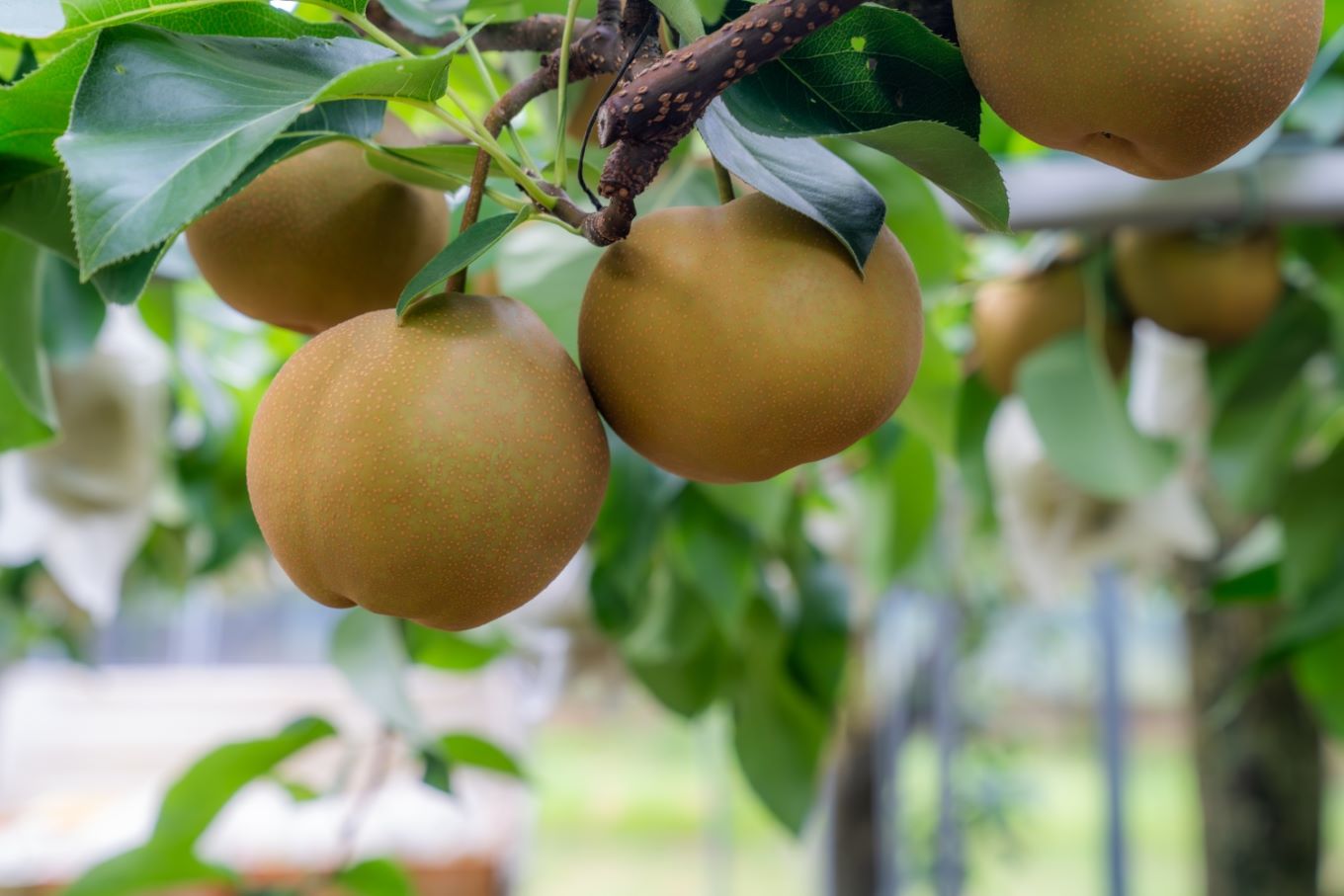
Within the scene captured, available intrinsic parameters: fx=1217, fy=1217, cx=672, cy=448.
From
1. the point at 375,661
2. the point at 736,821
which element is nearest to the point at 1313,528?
the point at 375,661

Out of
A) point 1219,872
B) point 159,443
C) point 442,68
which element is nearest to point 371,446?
point 442,68

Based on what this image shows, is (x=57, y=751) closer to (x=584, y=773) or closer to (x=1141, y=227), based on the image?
(x=584, y=773)

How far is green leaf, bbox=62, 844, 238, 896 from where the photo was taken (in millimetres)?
706

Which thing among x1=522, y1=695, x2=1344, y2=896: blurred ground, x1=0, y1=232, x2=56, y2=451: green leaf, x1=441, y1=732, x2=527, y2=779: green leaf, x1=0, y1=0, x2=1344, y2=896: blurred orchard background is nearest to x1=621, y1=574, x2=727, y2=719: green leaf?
x1=0, y1=0, x2=1344, y2=896: blurred orchard background

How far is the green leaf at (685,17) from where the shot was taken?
24 centimetres

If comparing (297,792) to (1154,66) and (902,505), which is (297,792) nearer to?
(902,505)

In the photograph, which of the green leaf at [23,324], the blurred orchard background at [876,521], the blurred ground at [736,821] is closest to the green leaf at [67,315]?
the blurred orchard background at [876,521]

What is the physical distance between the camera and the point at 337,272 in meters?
0.30

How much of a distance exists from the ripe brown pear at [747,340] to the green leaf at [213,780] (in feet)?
1.72

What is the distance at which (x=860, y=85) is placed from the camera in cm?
26

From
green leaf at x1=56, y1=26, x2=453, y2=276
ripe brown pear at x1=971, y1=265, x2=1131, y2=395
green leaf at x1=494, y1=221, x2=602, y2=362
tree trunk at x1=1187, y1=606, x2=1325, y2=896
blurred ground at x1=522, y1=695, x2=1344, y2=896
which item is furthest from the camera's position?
blurred ground at x1=522, y1=695, x2=1344, y2=896

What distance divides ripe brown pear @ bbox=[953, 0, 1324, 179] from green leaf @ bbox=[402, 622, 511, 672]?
2.18 ft

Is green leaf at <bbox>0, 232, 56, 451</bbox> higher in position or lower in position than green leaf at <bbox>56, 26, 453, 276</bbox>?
lower

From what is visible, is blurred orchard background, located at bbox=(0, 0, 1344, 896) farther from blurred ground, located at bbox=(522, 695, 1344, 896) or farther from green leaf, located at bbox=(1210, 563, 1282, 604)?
blurred ground, located at bbox=(522, 695, 1344, 896)
